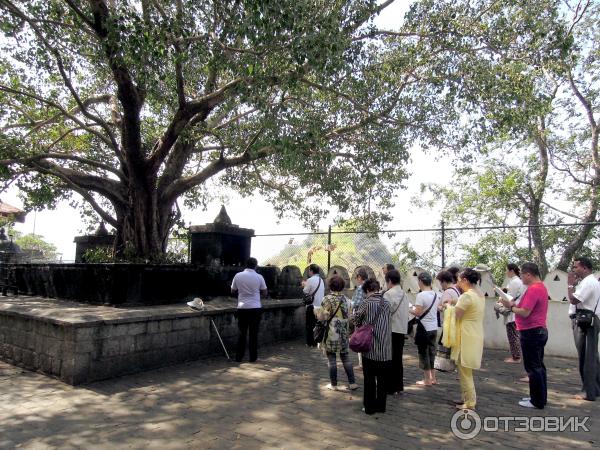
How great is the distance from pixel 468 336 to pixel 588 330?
6.56ft

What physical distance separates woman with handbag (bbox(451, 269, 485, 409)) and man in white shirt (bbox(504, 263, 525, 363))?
287 cm

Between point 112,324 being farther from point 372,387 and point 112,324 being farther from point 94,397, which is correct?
point 372,387

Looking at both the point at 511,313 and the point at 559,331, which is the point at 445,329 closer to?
the point at 511,313

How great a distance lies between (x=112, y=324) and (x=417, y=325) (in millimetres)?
4320

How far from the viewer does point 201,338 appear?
746 centimetres

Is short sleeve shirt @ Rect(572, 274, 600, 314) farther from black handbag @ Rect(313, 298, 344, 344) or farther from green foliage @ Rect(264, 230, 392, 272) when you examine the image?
green foliage @ Rect(264, 230, 392, 272)

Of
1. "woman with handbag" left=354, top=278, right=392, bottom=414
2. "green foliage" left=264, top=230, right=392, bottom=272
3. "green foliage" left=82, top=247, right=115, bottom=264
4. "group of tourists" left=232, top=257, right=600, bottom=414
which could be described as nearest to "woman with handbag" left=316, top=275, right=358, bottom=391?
"group of tourists" left=232, top=257, right=600, bottom=414

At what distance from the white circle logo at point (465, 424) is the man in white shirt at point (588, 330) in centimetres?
191

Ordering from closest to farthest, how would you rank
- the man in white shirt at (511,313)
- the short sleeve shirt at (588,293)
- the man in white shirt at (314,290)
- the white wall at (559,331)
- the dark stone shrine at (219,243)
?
the short sleeve shirt at (588,293) → the man in white shirt at (511,313) → the man in white shirt at (314,290) → the white wall at (559,331) → the dark stone shrine at (219,243)

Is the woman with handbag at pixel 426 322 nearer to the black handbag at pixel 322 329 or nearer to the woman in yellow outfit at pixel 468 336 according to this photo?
the woman in yellow outfit at pixel 468 336

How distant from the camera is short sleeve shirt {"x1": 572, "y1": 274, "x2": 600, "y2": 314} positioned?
18.1 feet

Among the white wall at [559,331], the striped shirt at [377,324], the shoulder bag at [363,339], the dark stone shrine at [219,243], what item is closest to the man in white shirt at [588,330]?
the striped shirt at [377,324]

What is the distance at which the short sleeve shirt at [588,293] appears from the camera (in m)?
5.51

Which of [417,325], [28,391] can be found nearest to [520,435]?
[417,325]
